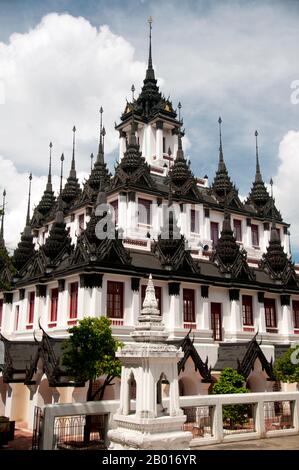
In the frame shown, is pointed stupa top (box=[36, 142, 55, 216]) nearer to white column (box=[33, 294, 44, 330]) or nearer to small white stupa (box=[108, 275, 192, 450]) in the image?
white column (box=[33, 294, 44, 330])

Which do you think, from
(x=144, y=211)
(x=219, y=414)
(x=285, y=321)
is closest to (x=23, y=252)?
(x=144, y=211)

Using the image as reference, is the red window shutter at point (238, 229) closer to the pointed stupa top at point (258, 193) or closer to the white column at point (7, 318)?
the pointed stupa top at point (258, 193)

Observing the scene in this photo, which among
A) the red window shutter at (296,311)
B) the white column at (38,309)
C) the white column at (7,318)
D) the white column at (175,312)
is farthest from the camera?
the red window shutter at (296,311)

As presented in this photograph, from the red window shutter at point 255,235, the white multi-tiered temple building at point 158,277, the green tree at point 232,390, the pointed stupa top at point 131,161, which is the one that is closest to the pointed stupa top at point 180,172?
the white multi-tiered temple building at point 158,277

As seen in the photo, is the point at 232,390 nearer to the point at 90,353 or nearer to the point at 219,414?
the point at 219,414

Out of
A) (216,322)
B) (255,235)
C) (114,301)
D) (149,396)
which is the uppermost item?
(255,235)

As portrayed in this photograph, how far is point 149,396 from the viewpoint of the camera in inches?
523

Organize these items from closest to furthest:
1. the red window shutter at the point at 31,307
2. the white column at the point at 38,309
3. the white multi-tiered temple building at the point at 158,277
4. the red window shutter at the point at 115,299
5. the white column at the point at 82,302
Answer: the white column at the point at 82,302 < the white multi-tiered temple building at the point at 158,277 < the red window shutter at the point at 115,299 < the white column at the point at 38,309 < the red window shutter at the point at 31,307

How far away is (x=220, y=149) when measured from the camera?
46062mm

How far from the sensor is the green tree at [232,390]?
72.6 ft

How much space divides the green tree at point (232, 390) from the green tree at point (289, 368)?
9.70 ft

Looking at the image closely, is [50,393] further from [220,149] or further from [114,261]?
[220,149]

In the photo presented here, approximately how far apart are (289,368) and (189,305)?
6864 millimetres
